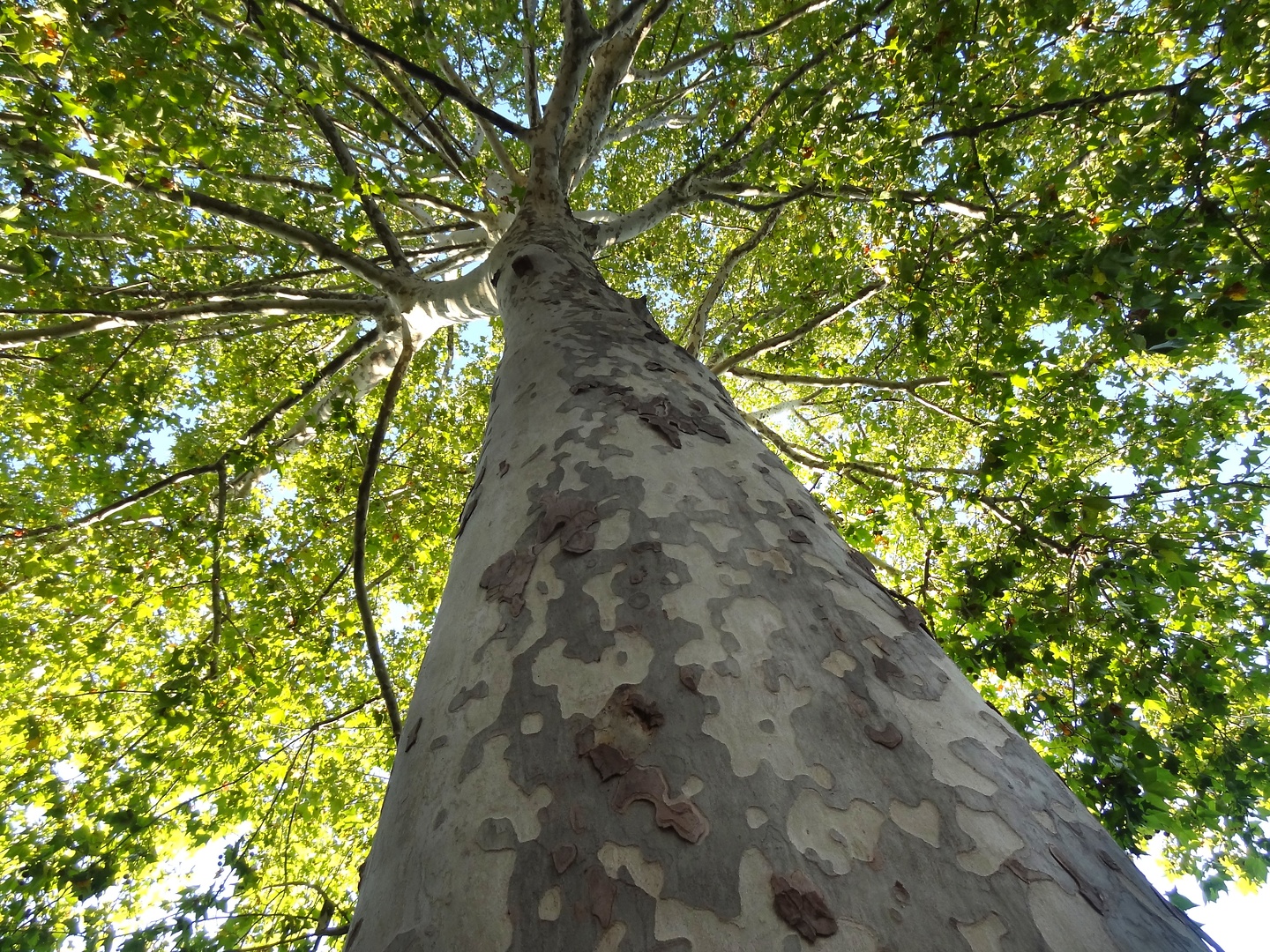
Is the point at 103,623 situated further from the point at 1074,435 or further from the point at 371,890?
the point at 1074,435

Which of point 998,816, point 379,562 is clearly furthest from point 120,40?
point 379,562

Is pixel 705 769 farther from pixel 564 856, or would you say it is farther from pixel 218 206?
pixel 218 206

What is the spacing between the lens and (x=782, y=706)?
803mm

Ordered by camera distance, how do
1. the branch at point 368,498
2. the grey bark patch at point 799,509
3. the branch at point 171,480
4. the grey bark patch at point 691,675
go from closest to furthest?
the grey bark patch at point 691,675 < the grey bark patch at point 799,509 < the branch at point 368,498 < the branch at point 171,480

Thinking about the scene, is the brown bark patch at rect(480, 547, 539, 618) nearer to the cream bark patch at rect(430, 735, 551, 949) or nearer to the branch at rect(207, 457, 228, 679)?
the cream bark patch at rect(430, 735, 551, 949)

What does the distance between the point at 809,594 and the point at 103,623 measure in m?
7.97

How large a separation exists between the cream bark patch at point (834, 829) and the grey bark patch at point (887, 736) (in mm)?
100

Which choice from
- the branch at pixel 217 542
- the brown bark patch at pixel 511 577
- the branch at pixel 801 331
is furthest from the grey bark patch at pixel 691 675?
the branch at pixel 801 331

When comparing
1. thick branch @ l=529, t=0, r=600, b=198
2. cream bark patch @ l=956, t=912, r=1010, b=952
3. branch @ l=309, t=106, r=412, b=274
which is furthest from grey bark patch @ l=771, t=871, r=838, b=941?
thick branch @ l=529, t=0, r=600, b=198

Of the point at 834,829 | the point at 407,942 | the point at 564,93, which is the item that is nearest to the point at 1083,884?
the point at 834,829

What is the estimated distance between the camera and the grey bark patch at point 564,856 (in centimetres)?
67

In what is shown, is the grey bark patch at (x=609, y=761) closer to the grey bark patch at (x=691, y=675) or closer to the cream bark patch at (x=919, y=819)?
the grey bark patch at (x=691, y=675)

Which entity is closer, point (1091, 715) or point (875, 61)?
point (1091, 715)

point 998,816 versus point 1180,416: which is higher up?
point 1180,416
